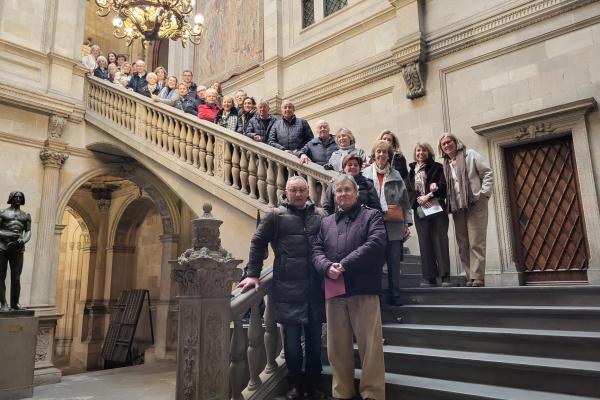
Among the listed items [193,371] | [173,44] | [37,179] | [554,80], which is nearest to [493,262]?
[554,80]

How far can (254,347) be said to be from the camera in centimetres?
Answer: 361

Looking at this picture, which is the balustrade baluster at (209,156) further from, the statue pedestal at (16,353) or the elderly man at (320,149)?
the statue pedestal at (16,353)

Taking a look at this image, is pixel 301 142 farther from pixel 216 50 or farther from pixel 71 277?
pixel 71 277

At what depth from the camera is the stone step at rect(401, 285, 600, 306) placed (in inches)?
150

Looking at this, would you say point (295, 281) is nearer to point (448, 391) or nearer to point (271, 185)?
point (448, 391)

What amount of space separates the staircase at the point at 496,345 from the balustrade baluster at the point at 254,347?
56 centimetres

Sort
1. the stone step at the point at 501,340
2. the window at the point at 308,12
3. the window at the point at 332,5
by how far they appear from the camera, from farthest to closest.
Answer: the window at the point at 308,12, the window at the point at 332,5, the stone step at the point at 501,340

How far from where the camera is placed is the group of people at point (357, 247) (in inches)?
121

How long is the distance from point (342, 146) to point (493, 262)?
10.5 ft

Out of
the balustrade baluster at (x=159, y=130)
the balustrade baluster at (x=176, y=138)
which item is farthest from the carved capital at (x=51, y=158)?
the balustrade baluster at (x=176, y=138)

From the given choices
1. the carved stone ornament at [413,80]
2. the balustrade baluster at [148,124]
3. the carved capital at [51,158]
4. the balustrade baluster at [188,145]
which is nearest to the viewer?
the balustrade baluster at [188,145]

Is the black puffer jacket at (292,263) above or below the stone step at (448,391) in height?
above

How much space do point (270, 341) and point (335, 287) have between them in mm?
916

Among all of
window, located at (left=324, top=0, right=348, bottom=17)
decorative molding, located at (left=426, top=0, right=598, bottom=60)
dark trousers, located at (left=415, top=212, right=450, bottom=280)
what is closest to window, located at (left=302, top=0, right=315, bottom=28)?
window, located at (left=324, top=0, right=348, bottom=17)
